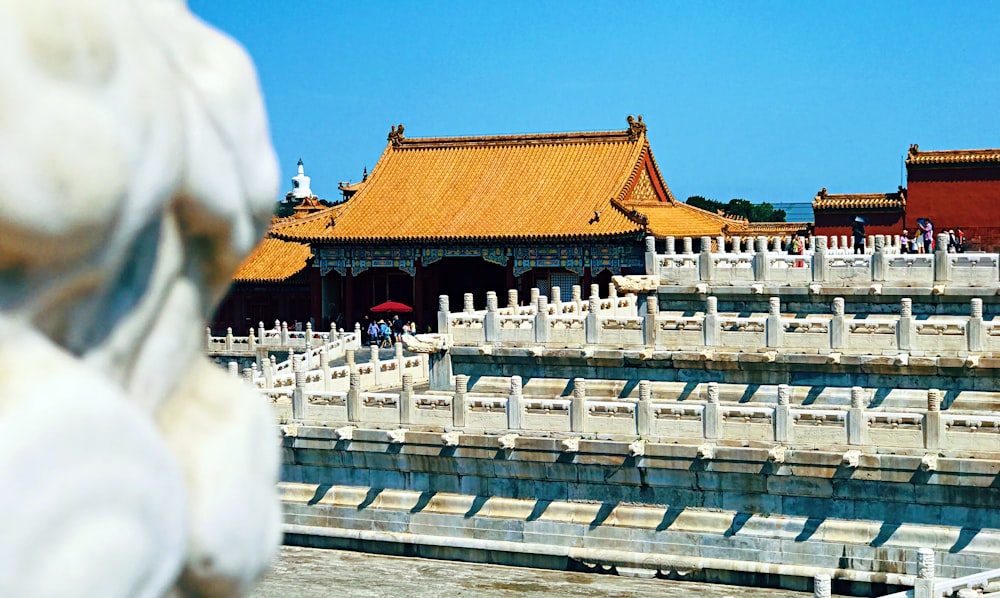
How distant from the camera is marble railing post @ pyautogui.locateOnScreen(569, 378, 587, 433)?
67.3 ft

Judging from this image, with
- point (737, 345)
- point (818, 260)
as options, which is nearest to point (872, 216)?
point (818, 260)

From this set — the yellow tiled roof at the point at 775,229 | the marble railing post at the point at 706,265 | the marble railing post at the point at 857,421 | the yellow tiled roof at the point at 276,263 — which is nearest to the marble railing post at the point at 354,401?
the marble railing post at the point at 857,421

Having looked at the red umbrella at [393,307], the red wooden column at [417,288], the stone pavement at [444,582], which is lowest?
the stone pavement at [444,582]

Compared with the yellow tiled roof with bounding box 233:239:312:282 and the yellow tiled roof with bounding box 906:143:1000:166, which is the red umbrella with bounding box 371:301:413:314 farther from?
the yellow tiled roof with bounding box 906:143:1000:166

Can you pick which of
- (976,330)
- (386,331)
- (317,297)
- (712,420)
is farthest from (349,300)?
(712,420)

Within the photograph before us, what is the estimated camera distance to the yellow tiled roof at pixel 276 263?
5019 cm

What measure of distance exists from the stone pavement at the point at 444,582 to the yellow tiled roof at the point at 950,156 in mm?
28469

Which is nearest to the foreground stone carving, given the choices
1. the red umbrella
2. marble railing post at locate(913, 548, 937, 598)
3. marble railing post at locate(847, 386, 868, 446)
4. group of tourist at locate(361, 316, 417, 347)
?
marble railing post at locate(847, 386, 868, 446)

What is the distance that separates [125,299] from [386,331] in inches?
1652

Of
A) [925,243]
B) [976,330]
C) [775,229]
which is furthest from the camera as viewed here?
[775,229]

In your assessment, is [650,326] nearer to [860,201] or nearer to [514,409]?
[514,409]

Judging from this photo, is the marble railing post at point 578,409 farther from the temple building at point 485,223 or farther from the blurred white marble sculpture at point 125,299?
the temple building at point 485,223

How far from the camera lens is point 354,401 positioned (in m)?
21.9

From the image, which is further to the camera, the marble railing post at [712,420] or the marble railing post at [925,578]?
the marble railing post at [712,420]
